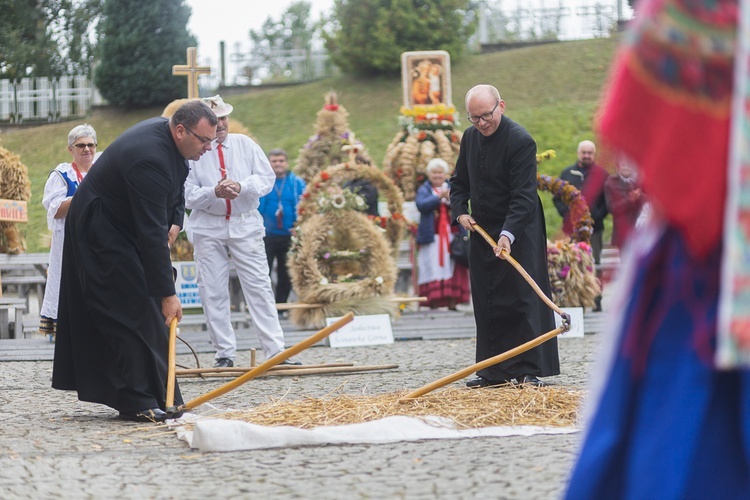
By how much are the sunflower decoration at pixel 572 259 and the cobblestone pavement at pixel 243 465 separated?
20.5 feet

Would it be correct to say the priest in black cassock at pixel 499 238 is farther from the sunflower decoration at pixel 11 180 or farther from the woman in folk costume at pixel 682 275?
the sunflower decoration at pixel 11 180

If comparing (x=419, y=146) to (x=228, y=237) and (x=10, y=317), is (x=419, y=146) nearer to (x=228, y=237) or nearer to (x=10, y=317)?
(x=10, y=317)

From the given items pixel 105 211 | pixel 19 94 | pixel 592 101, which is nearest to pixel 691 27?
pixel 105 211

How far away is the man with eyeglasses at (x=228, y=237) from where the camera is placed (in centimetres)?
998

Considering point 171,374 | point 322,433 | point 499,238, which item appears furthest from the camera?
point 499,238

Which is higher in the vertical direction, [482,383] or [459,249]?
[459,249]

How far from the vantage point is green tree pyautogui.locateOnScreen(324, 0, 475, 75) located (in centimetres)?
3409

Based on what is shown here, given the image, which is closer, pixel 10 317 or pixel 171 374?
pixel 171 374

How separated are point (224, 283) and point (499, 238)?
2.85 metres

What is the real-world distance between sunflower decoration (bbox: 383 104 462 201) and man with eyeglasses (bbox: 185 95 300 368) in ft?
24.5

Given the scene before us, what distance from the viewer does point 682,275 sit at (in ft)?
10.9

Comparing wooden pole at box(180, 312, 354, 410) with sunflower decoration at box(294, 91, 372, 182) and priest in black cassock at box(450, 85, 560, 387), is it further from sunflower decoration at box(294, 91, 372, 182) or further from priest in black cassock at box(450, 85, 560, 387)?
sunflower decoration at box(294, 91, 372, 182)

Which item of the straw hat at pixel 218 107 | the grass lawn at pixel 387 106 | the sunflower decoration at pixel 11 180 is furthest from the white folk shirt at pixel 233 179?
the grass lawn at pixel 387 106

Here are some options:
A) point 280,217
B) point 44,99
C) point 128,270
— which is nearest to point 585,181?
point 280,217
